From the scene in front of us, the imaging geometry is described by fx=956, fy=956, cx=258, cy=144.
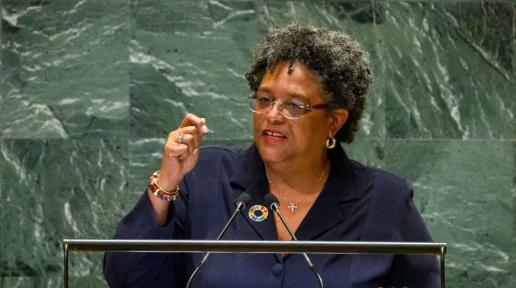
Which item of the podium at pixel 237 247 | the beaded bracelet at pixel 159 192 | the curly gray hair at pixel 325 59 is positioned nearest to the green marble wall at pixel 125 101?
the curly gray hair at pixel 325 59

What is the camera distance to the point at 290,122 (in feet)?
8.64

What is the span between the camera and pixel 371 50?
385 centimetres

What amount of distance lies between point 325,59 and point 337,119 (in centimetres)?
20

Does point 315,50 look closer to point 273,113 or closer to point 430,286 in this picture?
point 273,113

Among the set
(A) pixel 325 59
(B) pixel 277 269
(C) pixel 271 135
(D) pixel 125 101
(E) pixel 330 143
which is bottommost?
(D) pixel 125 101

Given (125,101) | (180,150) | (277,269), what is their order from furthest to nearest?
(125,101), (277,269), (180,150)

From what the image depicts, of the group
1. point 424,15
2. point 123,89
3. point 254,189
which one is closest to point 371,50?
point 424,15

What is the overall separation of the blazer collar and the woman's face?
0.31 ft

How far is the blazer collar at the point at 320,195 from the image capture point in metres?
2.64

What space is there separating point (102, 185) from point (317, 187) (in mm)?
1265

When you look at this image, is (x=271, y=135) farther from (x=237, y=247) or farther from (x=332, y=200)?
(x=237, y=247)

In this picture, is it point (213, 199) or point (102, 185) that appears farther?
point (102, 185)

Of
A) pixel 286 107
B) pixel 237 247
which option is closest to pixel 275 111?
pixel 286 107

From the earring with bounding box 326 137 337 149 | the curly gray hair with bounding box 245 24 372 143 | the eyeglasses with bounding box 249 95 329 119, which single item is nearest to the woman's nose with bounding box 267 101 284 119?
the eyeglasses with bounding box 249 95 329 119
